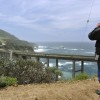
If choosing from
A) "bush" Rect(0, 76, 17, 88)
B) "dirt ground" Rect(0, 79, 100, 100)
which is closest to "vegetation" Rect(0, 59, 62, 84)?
"bush" Rect(0, 76, 17, 88)

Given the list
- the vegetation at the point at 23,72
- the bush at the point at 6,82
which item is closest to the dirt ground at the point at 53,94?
the bush at the point at 6,82

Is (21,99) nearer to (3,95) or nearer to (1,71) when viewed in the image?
(3,95)

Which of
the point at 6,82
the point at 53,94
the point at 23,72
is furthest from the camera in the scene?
the point at 23,72

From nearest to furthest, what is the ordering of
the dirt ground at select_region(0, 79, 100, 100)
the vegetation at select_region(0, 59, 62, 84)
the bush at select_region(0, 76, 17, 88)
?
the dirt ground at select_region(0, 79, 100, 100) < the bush at select_region(0, 76, 17, 88) < the vegetation at select_region(0, 59, 62, 84)

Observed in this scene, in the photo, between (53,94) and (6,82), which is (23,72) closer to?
(6,82)

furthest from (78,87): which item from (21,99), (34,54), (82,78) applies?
(34,54)

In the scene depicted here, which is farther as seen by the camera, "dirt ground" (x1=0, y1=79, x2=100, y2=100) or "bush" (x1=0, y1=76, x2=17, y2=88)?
"bush" (x1=0, y1=76, x2=17, y2=88)

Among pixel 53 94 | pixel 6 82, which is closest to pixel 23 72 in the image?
pixel 6 82

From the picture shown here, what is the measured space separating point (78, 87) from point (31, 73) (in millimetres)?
3270

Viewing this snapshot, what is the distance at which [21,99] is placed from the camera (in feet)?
24.4

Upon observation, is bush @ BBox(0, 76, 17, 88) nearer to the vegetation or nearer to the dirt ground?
the dirt ground

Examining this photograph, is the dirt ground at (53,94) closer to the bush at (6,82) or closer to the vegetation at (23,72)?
the bush at (6,82)

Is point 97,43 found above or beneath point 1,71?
above

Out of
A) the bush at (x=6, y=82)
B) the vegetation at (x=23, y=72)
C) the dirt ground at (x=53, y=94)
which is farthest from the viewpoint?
the vegetation at (x=23, y=72)
